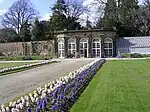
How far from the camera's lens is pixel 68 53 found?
6025cm

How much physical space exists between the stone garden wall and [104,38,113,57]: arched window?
10270 millimetres

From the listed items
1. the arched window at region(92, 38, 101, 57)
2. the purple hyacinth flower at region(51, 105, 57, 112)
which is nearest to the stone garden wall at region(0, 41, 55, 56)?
the arched window at region(92, 38, 101, 57)

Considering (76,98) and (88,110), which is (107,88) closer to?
(76,98)

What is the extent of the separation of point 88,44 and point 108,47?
140 inches

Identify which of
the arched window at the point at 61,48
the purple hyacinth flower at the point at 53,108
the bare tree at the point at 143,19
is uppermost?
the bare tree at the point at 143,19

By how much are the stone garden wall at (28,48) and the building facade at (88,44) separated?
338 centimetres

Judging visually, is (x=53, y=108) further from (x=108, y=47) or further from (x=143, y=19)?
(x=143, y=19)

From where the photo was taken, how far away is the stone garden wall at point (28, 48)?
63.8 meters

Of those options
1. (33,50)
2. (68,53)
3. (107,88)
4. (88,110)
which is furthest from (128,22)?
(88,110)

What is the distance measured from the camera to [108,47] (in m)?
58.8

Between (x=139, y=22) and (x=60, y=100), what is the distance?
6020cm

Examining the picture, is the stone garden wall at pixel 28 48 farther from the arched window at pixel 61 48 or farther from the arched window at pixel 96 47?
the arched window at pixel 96 47

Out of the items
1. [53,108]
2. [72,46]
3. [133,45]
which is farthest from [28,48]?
[53,108]

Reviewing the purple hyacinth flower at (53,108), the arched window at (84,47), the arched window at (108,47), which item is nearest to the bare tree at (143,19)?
the arched window at (108,47)
